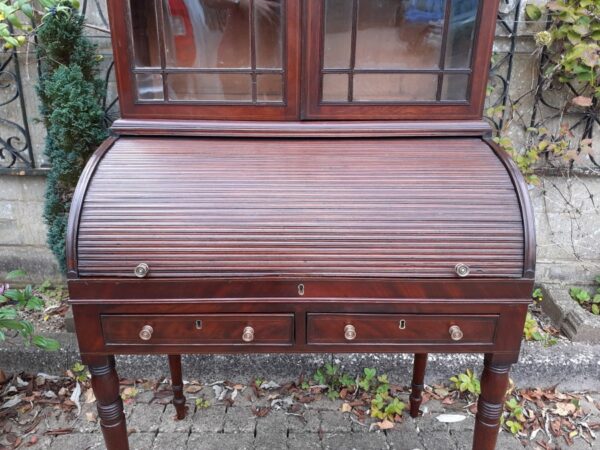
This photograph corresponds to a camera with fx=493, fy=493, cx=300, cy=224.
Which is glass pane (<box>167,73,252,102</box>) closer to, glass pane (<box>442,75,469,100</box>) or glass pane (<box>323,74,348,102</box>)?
glass pane (<box>323,74,348,102</box>)

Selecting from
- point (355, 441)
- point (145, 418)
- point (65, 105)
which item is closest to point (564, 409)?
point (355, 441)

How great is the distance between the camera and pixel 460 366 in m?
2.60

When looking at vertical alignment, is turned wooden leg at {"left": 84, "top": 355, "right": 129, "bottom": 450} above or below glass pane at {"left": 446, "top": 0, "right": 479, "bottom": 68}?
below

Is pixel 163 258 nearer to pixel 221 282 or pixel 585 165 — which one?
pixel 221 282

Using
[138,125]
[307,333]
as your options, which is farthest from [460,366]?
[138,125]

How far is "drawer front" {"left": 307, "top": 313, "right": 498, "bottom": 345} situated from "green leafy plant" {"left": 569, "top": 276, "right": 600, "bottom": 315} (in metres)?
1.72

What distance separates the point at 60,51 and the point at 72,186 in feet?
2.21

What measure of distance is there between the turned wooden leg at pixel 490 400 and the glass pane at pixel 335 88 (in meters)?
1.01

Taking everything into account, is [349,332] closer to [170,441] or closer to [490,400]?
[490,400]

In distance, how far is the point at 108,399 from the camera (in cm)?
161

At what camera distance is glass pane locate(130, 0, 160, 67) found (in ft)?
5.51

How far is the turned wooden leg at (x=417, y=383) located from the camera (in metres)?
2.28

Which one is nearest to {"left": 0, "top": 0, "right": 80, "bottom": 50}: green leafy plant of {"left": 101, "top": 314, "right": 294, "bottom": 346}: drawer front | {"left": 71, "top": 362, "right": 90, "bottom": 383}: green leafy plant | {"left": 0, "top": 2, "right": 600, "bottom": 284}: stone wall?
{"left": 0, "top": 2, "right": 600, "bottom": 284}: stone wall

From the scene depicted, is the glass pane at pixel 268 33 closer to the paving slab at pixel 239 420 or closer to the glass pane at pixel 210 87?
the glass pane at pixel 210 87
